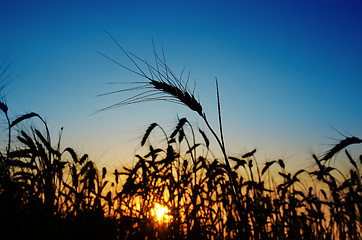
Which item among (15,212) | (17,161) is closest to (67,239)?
(15,212)

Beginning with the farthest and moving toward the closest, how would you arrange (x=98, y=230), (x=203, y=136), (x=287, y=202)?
1. (x=287, y=202)
2. (x=203, y=136)
3. (x=98, y=230)

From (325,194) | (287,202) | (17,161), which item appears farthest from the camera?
(325,194)

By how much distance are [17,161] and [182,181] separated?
2144mm

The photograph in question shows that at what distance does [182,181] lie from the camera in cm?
388

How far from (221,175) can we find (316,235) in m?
1.83

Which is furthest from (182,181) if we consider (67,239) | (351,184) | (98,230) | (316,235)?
(351,184)

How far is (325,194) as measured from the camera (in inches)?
226

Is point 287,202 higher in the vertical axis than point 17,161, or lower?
lower

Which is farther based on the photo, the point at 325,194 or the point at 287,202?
the point at 325,194

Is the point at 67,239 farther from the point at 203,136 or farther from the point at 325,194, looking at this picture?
the point at 325,194

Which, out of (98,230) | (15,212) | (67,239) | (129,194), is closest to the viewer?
(15,212)

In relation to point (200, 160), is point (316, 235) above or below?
below

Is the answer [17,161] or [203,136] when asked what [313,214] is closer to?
[203,136]

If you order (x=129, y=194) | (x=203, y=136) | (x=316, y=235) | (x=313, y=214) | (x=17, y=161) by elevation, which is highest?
(x=203, y=136)
